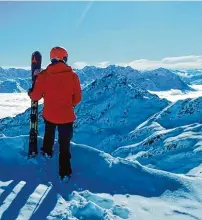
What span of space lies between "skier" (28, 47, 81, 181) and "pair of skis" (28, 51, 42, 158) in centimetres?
109

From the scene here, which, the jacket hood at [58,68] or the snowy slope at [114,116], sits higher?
the jacket hood at [58,68]

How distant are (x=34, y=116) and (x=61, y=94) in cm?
184

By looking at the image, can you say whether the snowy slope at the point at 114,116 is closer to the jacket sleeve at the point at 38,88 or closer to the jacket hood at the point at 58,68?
the jacket sleeve at the point at 38,88

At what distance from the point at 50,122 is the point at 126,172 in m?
2.19

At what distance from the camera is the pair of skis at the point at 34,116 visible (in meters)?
9.40

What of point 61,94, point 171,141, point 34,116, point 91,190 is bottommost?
point 171,141

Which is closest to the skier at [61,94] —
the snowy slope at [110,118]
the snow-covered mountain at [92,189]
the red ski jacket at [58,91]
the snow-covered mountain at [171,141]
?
the red ski jacket at [58,91]

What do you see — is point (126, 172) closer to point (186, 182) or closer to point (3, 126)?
point (186, 182)

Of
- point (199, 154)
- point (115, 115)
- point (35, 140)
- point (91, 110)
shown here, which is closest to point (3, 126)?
point (91, 110)

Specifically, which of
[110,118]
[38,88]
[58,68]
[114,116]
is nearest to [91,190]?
[38,88]

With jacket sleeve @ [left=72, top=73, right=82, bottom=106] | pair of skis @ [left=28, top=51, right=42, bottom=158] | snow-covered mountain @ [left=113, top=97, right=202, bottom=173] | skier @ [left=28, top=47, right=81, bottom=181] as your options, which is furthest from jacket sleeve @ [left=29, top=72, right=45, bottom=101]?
snow-covered mountain @ [left=113, top=97, right=202, bottom=173]

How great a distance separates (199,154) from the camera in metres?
63.3

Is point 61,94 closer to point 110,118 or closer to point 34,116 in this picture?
point 34,116

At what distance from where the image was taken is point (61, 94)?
8.28 meters
